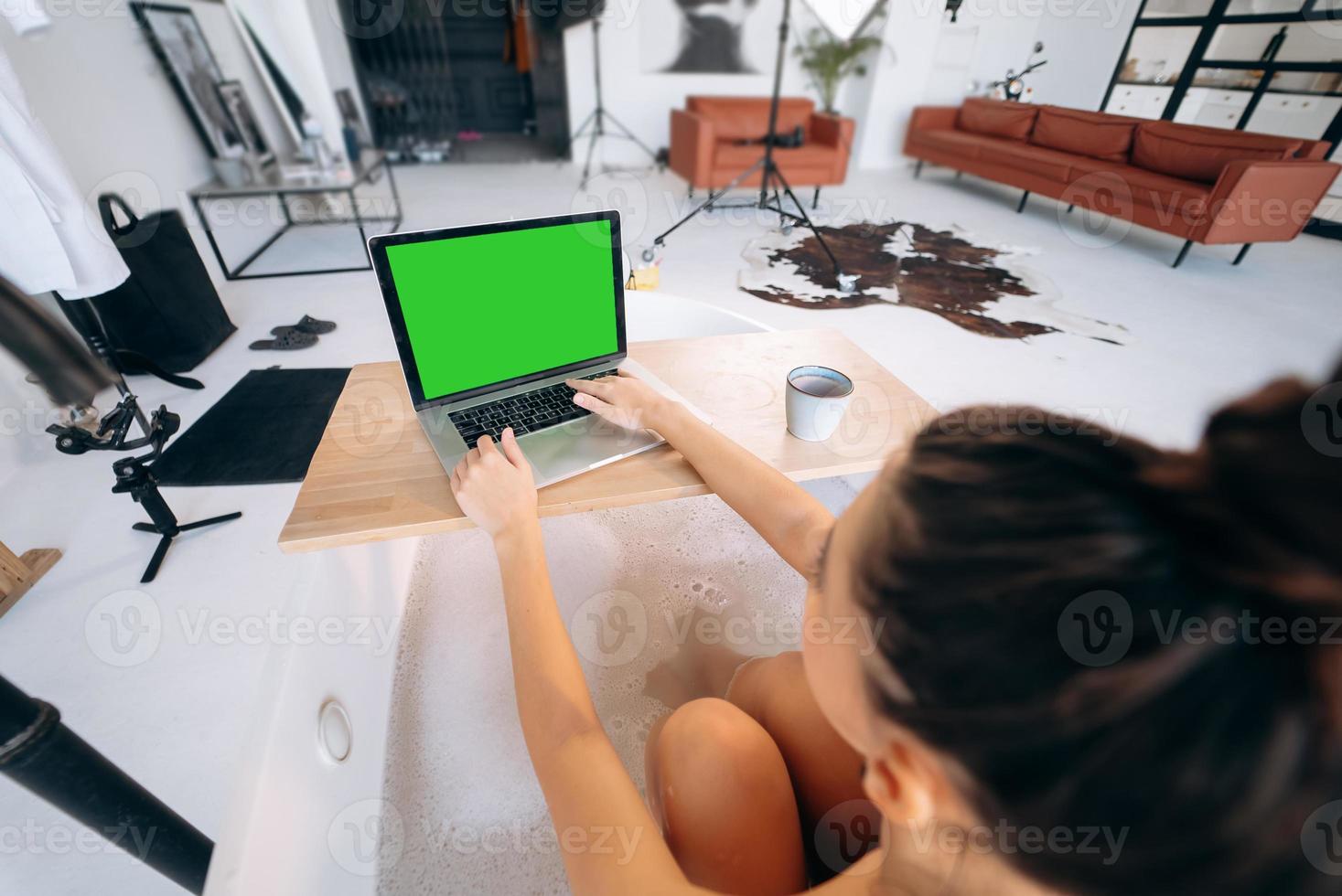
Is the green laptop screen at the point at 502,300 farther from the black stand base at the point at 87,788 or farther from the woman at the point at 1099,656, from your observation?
the woman at the point at 1099,656

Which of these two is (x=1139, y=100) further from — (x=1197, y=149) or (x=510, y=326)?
(x=510, y=326)

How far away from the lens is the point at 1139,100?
6.02 meters

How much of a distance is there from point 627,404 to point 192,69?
3733 mm

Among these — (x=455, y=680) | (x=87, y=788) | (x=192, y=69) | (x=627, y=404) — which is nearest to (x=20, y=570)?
(x=455, y=680)

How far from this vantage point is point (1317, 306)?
331cm

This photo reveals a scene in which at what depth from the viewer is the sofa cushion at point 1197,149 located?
3484 mm

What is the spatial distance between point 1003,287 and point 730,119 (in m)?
3.11

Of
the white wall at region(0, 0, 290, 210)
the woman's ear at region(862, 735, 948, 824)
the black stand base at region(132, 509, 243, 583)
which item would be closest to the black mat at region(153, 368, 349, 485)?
the black stand base at region(132, 509, 243, 583)

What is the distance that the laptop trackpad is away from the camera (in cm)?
88

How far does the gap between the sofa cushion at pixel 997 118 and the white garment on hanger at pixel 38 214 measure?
618 cm

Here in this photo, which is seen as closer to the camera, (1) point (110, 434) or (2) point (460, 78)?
(1) point (110, 434)

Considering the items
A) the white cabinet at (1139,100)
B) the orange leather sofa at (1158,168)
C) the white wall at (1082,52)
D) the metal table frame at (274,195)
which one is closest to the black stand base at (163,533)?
the metal table frame at (274,195)

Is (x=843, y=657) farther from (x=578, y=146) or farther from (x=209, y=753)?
(x=578, y=146)

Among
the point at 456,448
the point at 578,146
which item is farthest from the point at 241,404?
the point at 578,146
